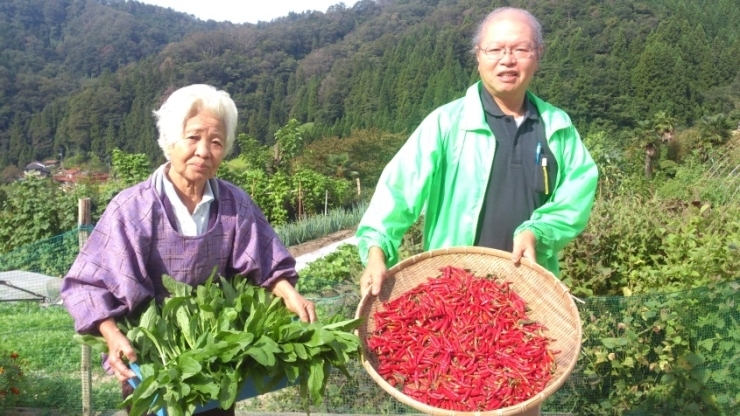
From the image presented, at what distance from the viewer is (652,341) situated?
13.0 feet

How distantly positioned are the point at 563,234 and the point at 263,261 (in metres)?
1.05

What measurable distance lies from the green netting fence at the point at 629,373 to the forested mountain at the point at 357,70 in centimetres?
1879

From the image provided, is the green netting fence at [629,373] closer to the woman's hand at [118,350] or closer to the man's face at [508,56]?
the man's face at [508,56]

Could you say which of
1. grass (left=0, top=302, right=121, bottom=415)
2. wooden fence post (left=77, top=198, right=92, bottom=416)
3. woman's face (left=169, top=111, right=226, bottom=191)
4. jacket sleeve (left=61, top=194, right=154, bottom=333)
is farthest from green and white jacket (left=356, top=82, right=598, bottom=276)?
grass (left=0, top=302, right=121, bottom=415)

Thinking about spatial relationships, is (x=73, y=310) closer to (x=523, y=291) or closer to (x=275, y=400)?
(x=523, y=291)

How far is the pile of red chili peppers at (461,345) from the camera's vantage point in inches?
92.0

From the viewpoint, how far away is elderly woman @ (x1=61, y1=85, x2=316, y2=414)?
2.14 metres

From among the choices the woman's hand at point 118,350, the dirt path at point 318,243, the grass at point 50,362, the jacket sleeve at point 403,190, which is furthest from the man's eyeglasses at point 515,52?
the dirt path at point 318,243

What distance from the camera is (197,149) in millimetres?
2256

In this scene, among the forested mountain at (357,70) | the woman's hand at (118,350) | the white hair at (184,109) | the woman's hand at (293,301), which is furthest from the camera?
the forested mountain at (357,70)

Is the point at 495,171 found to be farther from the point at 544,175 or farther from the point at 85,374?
the point at 85,374

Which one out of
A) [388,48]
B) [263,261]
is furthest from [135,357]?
[388,48]

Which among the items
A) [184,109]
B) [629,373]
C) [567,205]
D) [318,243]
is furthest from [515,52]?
[318,243]

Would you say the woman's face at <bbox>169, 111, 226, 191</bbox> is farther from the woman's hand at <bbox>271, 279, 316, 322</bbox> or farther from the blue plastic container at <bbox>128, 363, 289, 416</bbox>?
the blue plastic container at <bbox>128, 363, 289, 416</bbox>
